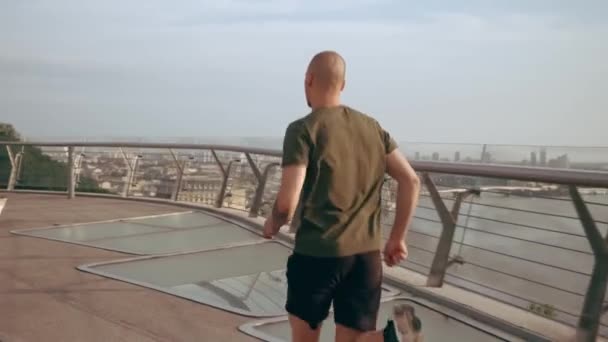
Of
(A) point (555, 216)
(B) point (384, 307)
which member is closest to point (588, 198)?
(A) point (555, 216)

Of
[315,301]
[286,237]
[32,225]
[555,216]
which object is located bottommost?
[32,225]

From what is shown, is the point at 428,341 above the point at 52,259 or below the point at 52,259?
above

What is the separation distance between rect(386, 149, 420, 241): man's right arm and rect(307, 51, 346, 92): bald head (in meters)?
0.33

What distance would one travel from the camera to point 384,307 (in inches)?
154

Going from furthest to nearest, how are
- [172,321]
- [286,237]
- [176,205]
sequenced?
1. [176,205]
2. [286,237]
3. [172,321]

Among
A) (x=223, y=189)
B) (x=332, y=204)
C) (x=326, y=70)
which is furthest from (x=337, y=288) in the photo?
(x=223, y=189)

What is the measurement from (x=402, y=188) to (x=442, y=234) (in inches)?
87.2

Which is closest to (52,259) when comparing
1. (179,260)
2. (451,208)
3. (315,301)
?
(179,260)

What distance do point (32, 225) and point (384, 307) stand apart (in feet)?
16.6

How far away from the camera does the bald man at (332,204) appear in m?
1.95

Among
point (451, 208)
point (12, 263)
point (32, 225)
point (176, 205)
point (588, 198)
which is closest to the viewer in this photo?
point (588, 198)

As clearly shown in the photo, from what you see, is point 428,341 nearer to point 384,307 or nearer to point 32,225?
point 384,307

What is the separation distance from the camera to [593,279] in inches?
120

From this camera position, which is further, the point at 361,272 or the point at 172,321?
the point at 172,321
